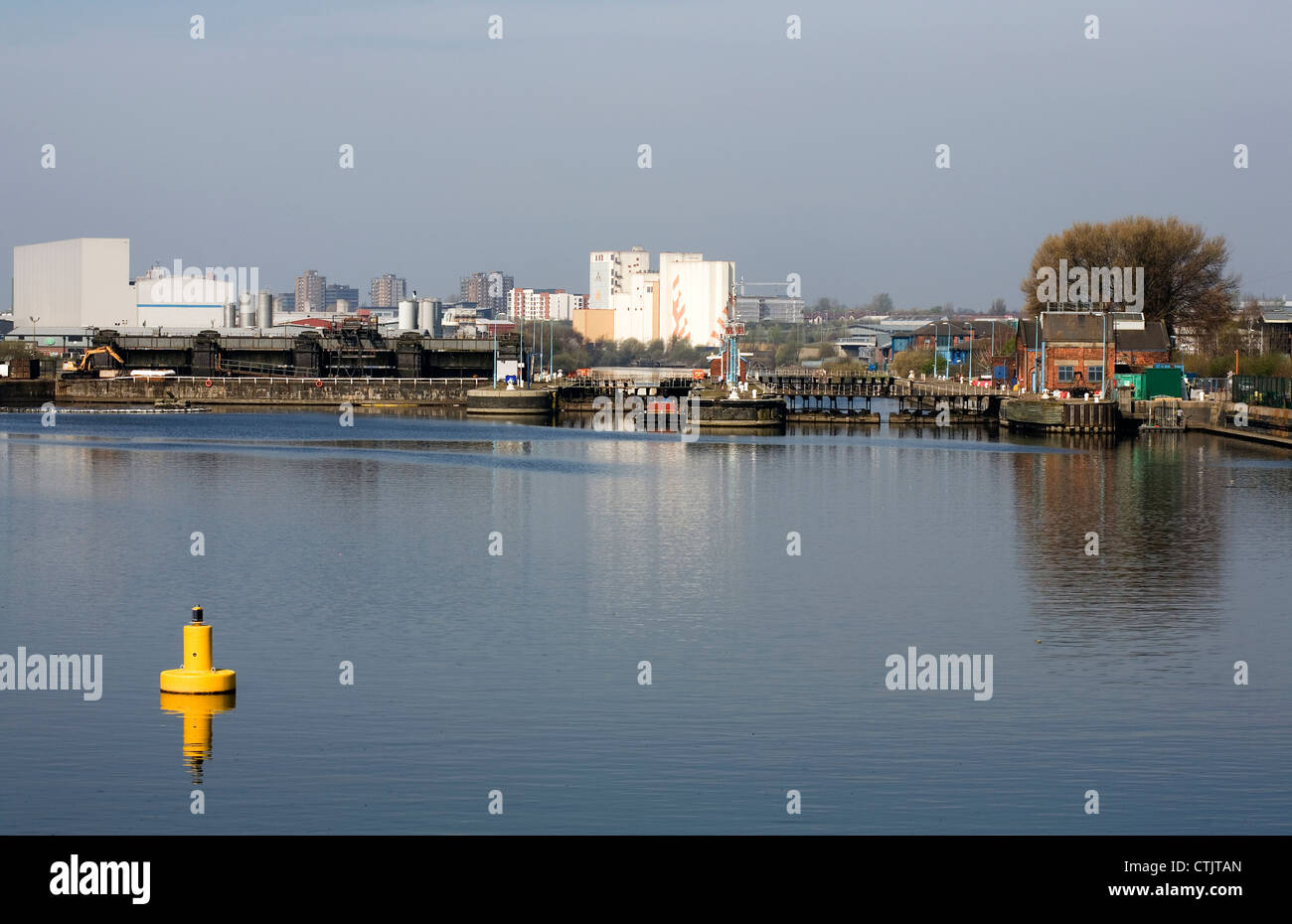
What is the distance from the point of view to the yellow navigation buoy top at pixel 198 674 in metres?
22.5

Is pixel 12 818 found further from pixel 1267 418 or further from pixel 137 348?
pixel 137 348

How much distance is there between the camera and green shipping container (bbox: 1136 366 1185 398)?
343 ft

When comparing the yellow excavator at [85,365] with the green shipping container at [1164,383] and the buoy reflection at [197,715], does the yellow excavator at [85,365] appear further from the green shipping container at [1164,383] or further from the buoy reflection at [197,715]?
the buoy reflection at [197,715]

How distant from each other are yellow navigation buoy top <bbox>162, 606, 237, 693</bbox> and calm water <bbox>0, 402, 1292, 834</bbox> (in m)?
0.42

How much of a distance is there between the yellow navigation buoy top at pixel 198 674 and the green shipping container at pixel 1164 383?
298 ft

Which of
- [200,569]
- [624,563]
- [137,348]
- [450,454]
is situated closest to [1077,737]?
[624,563]

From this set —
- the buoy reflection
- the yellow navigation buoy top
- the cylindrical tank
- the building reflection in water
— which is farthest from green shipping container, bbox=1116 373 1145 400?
the cylindrical tank

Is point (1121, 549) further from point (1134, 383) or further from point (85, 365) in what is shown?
point (85, 365)

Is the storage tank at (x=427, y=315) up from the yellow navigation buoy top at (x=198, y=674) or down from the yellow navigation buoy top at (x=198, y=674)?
up

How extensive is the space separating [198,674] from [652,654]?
747cm

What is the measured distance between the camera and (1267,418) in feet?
287

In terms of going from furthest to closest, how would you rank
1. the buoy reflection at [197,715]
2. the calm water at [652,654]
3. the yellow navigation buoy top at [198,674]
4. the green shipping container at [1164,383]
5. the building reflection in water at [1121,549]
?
the green shipping container at [1164,383] → the building reflection in water at [1121,549] → the yellow navigation buoy top at [198,674] → the buoy reflection at [197,715] → the calm water at [652,654]

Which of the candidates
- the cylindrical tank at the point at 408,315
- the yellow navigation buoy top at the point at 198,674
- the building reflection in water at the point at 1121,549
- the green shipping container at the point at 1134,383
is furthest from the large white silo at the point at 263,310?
the yellow navigation buoy top at the point at 198,674

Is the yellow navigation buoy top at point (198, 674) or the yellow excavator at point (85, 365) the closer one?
the yellow navigation buoy top at point (198, 674)
